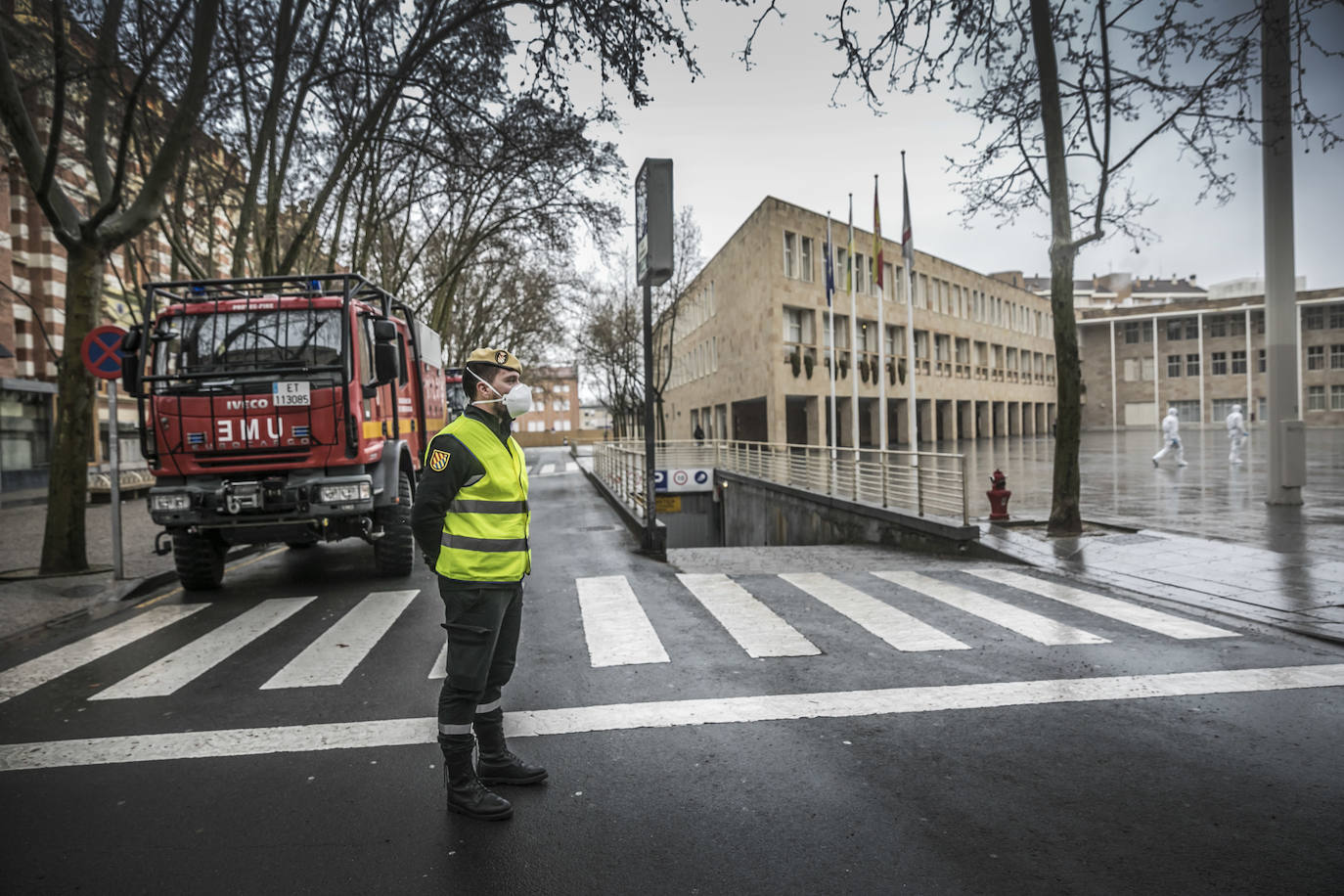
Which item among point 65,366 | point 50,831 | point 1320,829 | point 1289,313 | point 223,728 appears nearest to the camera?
point 1320,829

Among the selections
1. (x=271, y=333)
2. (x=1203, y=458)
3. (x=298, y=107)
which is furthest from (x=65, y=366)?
(x=1203, y=458)

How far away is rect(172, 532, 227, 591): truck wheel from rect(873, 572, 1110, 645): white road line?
7.16 m

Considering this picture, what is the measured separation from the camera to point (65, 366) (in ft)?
33.4

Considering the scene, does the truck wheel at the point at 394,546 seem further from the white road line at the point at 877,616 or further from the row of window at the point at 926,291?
the row of window at the point at 926,291

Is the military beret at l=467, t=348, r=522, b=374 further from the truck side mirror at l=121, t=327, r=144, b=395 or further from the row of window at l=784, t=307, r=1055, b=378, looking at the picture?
the row of window at l=784, t=307, r=1055, b=378

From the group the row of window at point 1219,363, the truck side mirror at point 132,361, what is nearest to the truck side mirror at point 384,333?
the truck side mirror at point 132,361

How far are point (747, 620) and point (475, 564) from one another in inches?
150

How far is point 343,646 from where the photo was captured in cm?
654

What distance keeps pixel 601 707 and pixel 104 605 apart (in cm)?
640

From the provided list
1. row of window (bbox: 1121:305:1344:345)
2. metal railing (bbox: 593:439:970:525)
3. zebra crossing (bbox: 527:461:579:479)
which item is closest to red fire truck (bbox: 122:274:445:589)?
metal railing (bbox: 593:439:970:525)

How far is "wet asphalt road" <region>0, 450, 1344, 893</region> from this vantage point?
307cm

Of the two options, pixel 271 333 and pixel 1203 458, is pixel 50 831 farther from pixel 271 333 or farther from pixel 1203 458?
pixel 1203 458

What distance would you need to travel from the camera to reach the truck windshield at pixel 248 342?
8836 millimetres

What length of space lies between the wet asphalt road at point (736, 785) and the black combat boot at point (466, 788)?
73 mm
